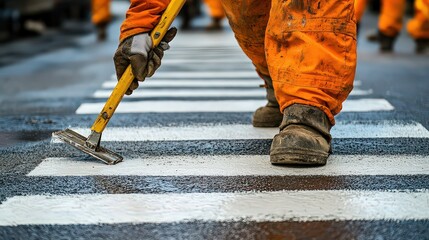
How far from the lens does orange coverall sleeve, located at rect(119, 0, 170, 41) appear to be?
333 centimetres

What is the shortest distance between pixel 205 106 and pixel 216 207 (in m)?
2.56

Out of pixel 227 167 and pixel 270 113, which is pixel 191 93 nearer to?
pixel 270 113

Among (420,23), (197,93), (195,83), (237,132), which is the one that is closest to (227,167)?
(237,132)

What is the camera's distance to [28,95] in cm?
586

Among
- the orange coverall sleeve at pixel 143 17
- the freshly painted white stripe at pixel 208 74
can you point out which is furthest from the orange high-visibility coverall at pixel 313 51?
the freshly painted white stripe at pixel 208 74

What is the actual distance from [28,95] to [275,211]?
370 cm

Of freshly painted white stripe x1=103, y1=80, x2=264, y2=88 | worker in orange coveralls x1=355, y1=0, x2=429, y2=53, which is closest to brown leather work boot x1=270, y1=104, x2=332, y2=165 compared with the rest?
freshly painted white stripe x1=103, y1=80, x2=264, y2=88

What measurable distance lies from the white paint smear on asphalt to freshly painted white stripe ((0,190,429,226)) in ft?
9.80

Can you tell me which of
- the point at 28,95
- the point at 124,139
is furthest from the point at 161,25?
the point at 28,95

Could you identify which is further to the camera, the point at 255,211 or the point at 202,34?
the point at 202,34

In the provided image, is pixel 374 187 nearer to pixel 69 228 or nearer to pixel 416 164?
pixel 416 164

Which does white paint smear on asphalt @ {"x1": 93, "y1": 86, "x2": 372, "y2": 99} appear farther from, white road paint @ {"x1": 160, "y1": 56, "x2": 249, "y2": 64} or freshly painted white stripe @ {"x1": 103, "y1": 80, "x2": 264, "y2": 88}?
white road paint @ {"x1": 160, "y1": 56, "x2": 249, "y2": 64}

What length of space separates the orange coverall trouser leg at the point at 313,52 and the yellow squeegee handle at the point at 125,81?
40 centimetres

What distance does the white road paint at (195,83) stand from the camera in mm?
6385
